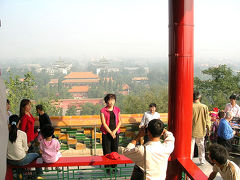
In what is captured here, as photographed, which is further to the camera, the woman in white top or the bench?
the woman in white top

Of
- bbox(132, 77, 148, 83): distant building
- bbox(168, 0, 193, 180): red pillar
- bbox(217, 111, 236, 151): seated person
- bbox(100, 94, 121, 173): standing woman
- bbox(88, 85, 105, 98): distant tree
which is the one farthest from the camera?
bbox(132, 77, 148, 83): distant building

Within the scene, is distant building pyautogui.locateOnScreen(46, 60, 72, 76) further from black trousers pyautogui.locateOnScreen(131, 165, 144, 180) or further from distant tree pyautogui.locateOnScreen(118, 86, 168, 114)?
black trousers pyautogui.locateOnScreen(131, 165, 144, 180)

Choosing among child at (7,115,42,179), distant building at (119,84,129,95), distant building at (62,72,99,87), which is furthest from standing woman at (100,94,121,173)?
distant building at (62,72,99,87)

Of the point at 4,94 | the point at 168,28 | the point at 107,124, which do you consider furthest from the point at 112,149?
the point at 4,94

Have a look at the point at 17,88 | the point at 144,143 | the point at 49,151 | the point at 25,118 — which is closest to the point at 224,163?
the point at 144,143

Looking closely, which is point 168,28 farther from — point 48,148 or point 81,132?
point 81,132

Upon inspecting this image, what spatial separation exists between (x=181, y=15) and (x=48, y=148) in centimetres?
188

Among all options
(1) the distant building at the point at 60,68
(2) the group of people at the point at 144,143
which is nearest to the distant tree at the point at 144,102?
(2) the group of people at the point at 144,143

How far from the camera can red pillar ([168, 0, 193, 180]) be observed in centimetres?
208

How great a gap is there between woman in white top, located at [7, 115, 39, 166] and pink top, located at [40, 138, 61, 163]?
0.19 meters

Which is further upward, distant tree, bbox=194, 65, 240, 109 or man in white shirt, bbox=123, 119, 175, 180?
man in white shirt, bbox=123, 119, 175, 180

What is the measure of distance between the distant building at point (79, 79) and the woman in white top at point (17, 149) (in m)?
59.6

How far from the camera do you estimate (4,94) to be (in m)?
1.00

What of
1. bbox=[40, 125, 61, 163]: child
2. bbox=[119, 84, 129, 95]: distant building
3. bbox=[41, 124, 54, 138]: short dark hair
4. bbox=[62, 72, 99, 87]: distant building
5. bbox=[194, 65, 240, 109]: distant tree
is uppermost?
bbox=[41, 124, 54, 138]: short dark hair
